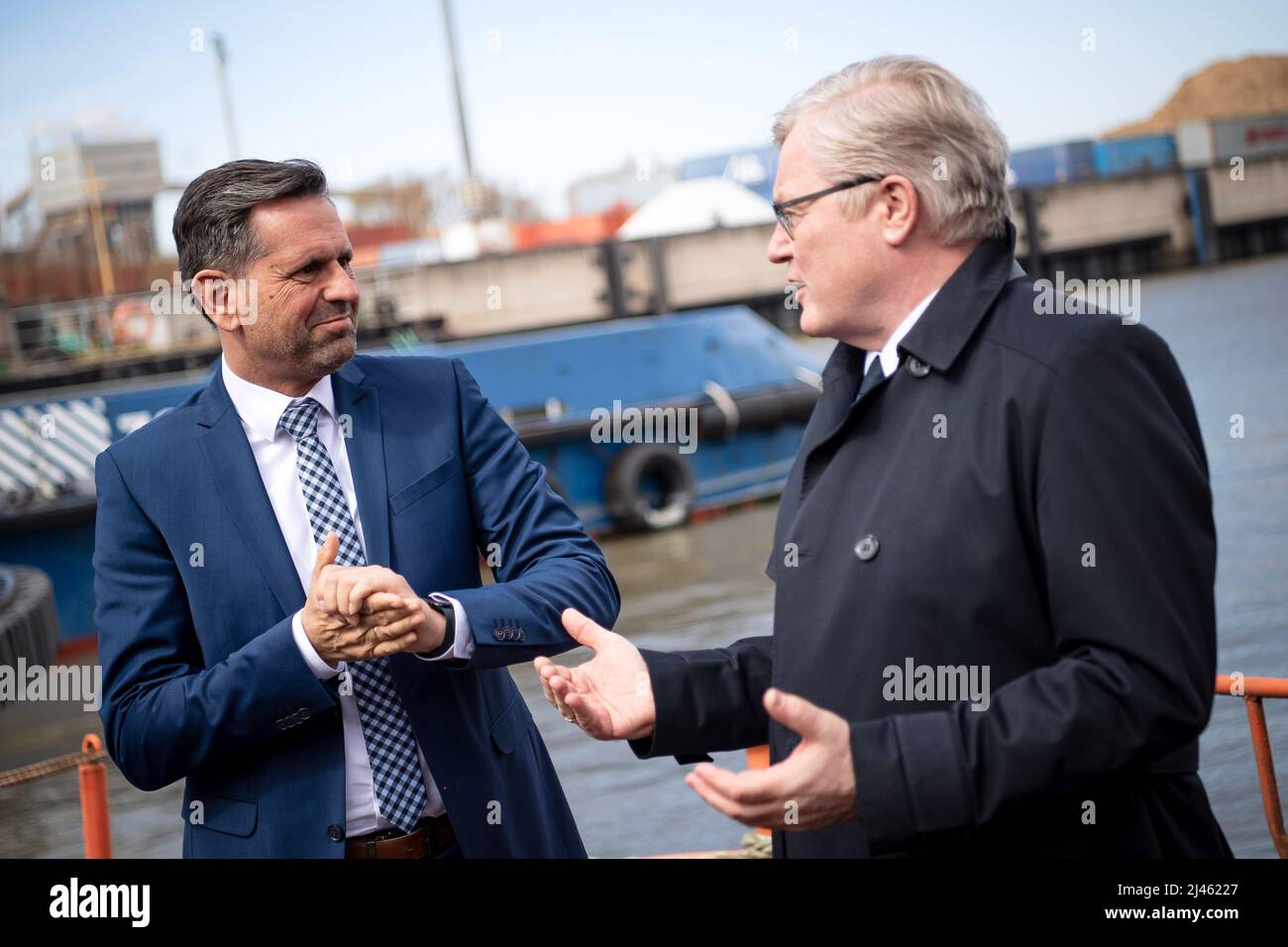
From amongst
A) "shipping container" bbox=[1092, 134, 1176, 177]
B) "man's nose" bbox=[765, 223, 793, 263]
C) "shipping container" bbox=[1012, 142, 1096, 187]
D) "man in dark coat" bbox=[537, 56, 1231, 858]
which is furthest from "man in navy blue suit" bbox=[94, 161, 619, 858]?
"shipping container" bbox=[1012, 142, 1096, 187]

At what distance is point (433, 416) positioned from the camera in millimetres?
2662

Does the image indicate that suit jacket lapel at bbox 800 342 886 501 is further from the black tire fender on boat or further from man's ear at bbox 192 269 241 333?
the black tire fender on boat

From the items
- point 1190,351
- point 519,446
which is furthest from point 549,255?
point 519,446

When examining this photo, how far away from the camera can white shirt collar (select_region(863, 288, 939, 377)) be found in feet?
6.30

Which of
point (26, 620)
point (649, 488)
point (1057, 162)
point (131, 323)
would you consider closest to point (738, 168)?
point (1057, 162)

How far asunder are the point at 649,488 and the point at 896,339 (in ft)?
41.8

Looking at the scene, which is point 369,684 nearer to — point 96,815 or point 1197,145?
point 96,815

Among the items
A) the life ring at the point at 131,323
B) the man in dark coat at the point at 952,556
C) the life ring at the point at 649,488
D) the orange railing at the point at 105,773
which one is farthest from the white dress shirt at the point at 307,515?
the life ring at the point at 131,323

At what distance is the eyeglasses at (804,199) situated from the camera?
188cm

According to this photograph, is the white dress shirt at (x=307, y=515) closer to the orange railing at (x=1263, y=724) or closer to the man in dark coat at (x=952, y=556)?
the man in dark coat at (x=952, y=556)

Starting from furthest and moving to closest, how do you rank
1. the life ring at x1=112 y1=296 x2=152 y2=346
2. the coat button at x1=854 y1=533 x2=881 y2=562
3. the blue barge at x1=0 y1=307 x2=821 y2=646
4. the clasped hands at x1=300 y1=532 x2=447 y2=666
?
the life ring at x1=112 y1=296 x2=152 y2=346 < the blue barge at x1=0 y1=307 x2=821 y2=646 < the clasped hands at x1=300 y1=532 x2=447 y2=666 < the coat button at x1=854 y1=533 x2=881 y2=562

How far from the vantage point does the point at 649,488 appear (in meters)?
14.7

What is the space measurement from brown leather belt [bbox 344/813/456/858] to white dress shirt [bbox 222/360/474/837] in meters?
0.02
